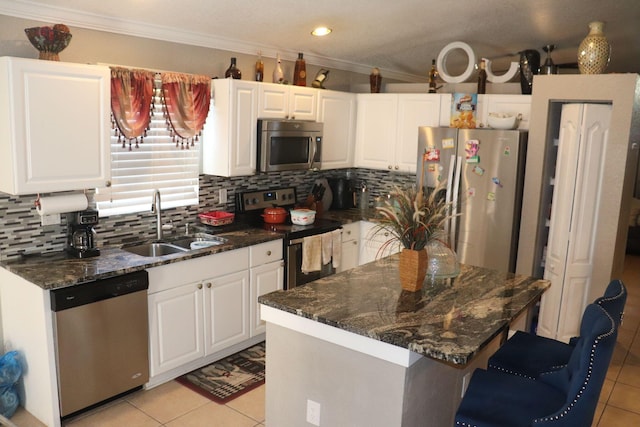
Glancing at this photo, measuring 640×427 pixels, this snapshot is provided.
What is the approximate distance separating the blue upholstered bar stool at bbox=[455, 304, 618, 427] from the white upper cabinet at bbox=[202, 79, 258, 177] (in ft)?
8.20

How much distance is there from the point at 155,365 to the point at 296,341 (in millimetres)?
1361

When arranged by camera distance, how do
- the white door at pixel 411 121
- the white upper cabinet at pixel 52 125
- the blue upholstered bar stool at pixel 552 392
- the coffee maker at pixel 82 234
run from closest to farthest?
the blue upholstered bar stool at pixel 552 392
the white upper cabinet at pixel 52 125
the coffee maker at pixel 82 234
the white door at pixel 411 121

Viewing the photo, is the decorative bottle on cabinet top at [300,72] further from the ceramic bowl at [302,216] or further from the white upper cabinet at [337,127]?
the ceramic bowl at [302,216]

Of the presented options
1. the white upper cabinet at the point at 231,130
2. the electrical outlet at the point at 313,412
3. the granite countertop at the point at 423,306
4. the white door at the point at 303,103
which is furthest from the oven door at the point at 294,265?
the electrical outlet at the point at 313,412

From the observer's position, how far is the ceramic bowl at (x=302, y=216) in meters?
4.72

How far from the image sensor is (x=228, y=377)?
385 cm

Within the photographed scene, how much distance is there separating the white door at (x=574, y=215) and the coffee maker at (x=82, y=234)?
3453 millimetres

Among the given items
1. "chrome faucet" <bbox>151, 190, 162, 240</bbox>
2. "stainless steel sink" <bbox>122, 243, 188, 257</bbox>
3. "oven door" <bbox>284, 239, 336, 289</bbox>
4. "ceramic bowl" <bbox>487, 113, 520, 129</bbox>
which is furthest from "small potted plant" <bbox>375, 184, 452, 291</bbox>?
"ceramic bowl" <bbox>487, 113, 520, 129</bbox>

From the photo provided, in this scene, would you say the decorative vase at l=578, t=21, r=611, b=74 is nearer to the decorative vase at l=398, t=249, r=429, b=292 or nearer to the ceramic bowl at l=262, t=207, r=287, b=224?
the decorative vase at l=398, t=249, r=429, b=292

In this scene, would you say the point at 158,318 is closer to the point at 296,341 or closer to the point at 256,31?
the point at 296,341

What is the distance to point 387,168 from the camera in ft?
17.5

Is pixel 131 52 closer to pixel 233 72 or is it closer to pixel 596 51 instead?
pixel 233 72

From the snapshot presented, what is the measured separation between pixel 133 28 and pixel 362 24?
6.05 ft

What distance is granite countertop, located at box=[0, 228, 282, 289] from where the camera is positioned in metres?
3.03
